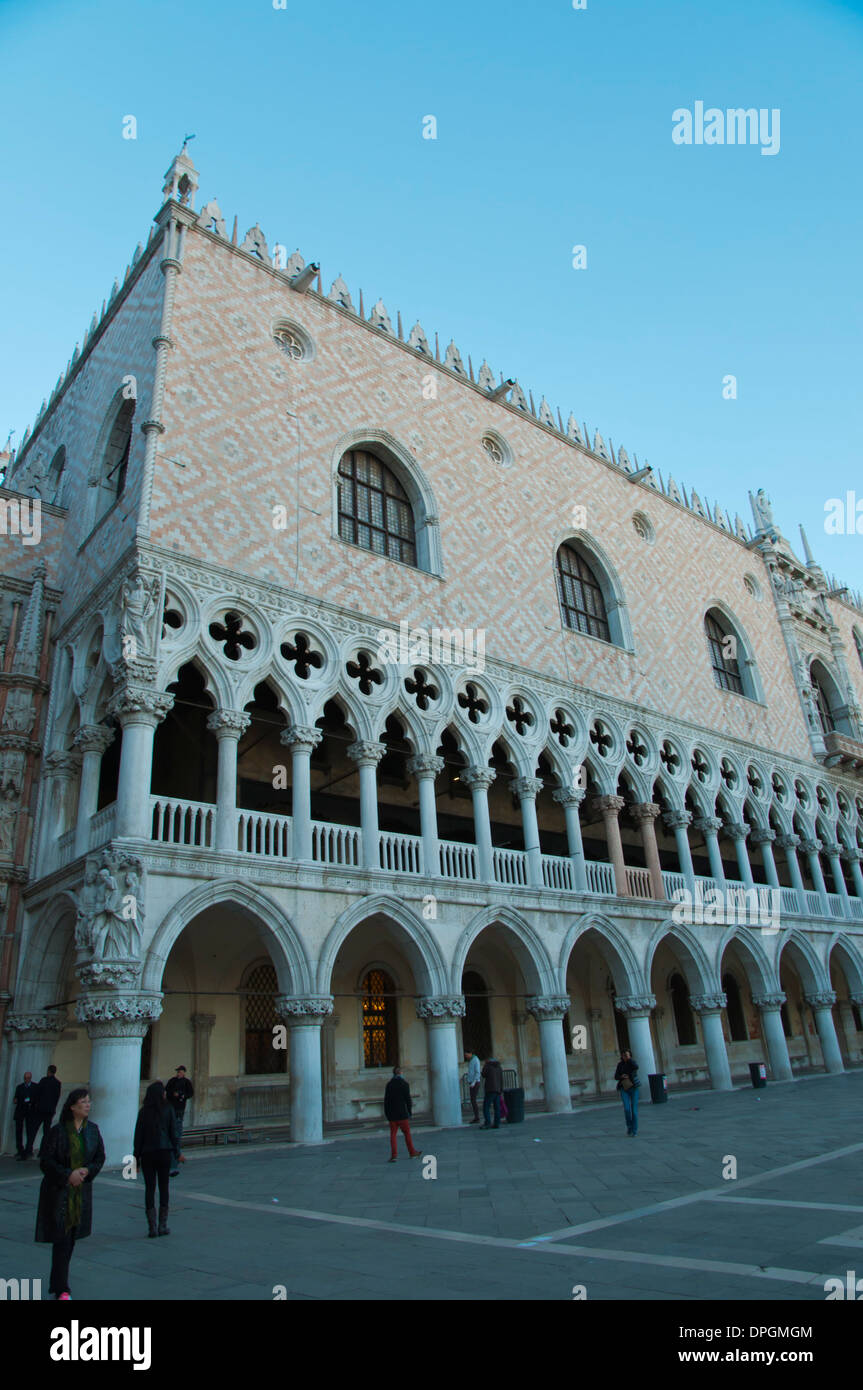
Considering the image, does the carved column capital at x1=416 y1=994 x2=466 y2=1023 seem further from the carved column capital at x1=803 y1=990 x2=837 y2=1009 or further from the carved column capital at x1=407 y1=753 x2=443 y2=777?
the carved column capital at x1=803 y1=990 x2=837 y2=1009

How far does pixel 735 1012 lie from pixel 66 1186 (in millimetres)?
24731

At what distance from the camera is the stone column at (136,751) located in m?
11.9

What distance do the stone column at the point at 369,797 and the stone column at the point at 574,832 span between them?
500 centimetres

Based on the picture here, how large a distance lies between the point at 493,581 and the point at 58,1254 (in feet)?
51.3

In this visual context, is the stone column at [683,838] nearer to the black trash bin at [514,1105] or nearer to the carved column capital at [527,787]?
the carved column capital at [527,787]

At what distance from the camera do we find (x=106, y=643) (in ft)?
45.2

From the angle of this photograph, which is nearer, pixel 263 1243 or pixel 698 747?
pixel 263 1243

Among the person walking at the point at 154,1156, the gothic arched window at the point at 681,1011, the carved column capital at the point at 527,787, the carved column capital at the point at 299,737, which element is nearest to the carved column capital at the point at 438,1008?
the carved column capital at the point at 299,737

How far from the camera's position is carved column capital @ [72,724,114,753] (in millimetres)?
14320

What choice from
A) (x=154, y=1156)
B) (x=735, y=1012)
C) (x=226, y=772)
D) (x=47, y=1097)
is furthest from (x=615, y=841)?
(x=154, y=1156)

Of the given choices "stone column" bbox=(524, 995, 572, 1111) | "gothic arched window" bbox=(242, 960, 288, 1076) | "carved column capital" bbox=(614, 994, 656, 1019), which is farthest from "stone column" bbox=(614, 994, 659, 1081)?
"gothic arched window" bbox=(242, 960, 288, 1076)

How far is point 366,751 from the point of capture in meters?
15.0

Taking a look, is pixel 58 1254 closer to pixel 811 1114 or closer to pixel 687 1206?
pixel 687 1206

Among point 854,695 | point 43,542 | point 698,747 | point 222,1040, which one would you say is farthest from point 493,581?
point 854,695
